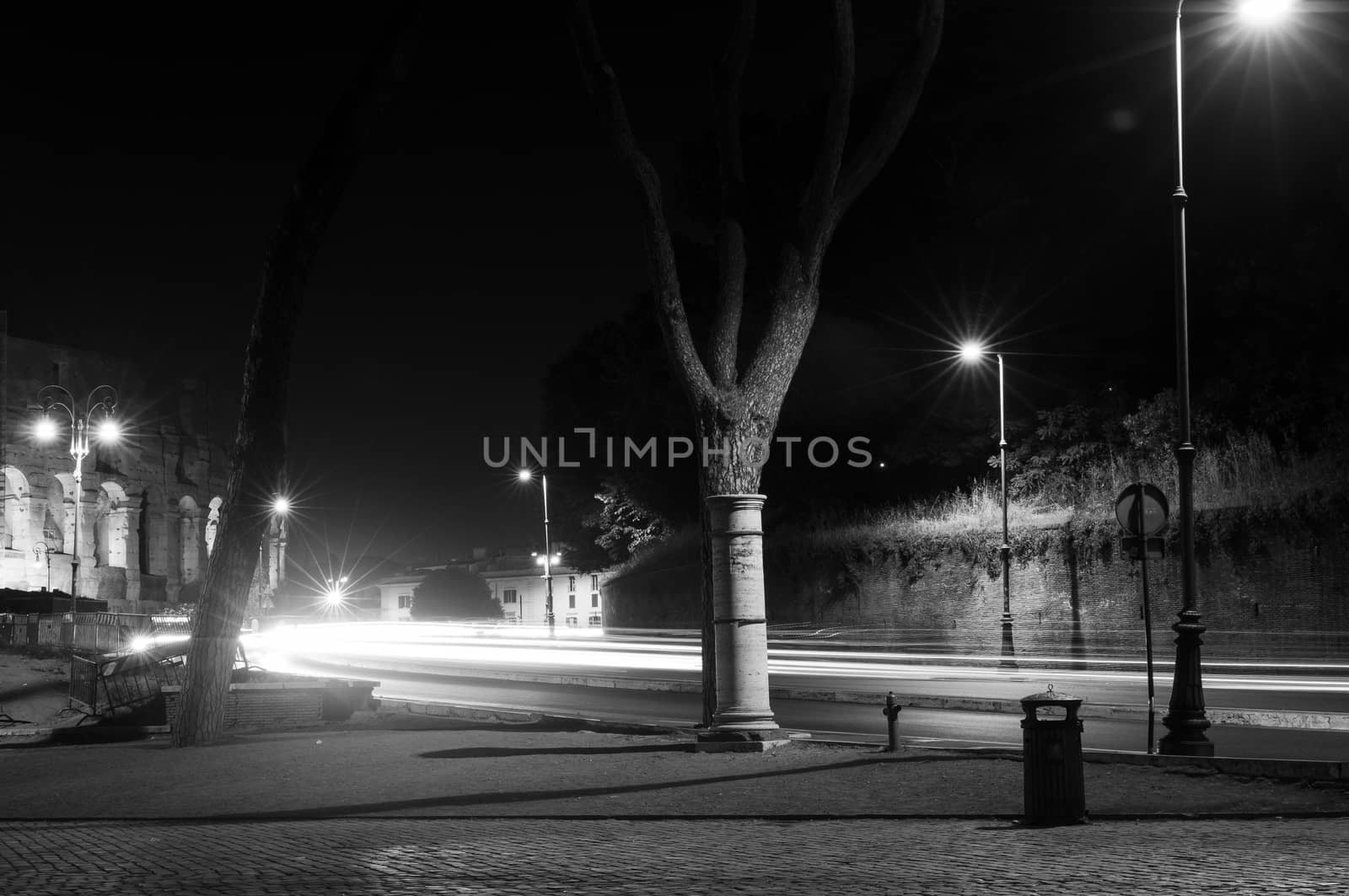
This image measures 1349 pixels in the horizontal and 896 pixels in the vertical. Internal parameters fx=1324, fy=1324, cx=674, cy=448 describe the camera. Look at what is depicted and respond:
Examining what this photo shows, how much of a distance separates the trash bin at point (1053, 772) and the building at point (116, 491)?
58005mm

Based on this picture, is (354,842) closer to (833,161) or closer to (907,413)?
(833,161)

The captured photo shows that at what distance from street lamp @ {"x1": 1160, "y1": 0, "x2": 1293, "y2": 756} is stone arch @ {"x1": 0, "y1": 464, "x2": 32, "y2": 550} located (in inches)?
2462

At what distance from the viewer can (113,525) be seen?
2891 inches

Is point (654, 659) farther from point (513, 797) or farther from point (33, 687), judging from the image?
point (513, 797)

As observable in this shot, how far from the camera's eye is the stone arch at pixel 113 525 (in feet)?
238

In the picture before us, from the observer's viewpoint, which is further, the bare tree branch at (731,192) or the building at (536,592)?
the building at (536,592)

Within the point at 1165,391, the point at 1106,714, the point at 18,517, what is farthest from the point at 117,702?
the point at 18,517

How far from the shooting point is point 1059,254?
38.0 meters

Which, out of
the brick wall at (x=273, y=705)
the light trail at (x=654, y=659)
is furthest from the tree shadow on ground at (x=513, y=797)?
the light trail at (x=654, y=659)

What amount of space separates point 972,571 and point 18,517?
51.0 meters

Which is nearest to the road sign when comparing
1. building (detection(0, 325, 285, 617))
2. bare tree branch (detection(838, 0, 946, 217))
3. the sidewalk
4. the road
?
the road

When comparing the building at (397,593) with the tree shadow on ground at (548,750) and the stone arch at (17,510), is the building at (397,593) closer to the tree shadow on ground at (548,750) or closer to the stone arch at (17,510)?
the stone arch at (17,510)

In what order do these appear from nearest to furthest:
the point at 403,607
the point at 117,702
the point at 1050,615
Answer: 1. the point at 117,702
2. the point at 1050,615
3. the point at 403,607

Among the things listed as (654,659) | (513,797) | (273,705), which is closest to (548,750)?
(513,797)
